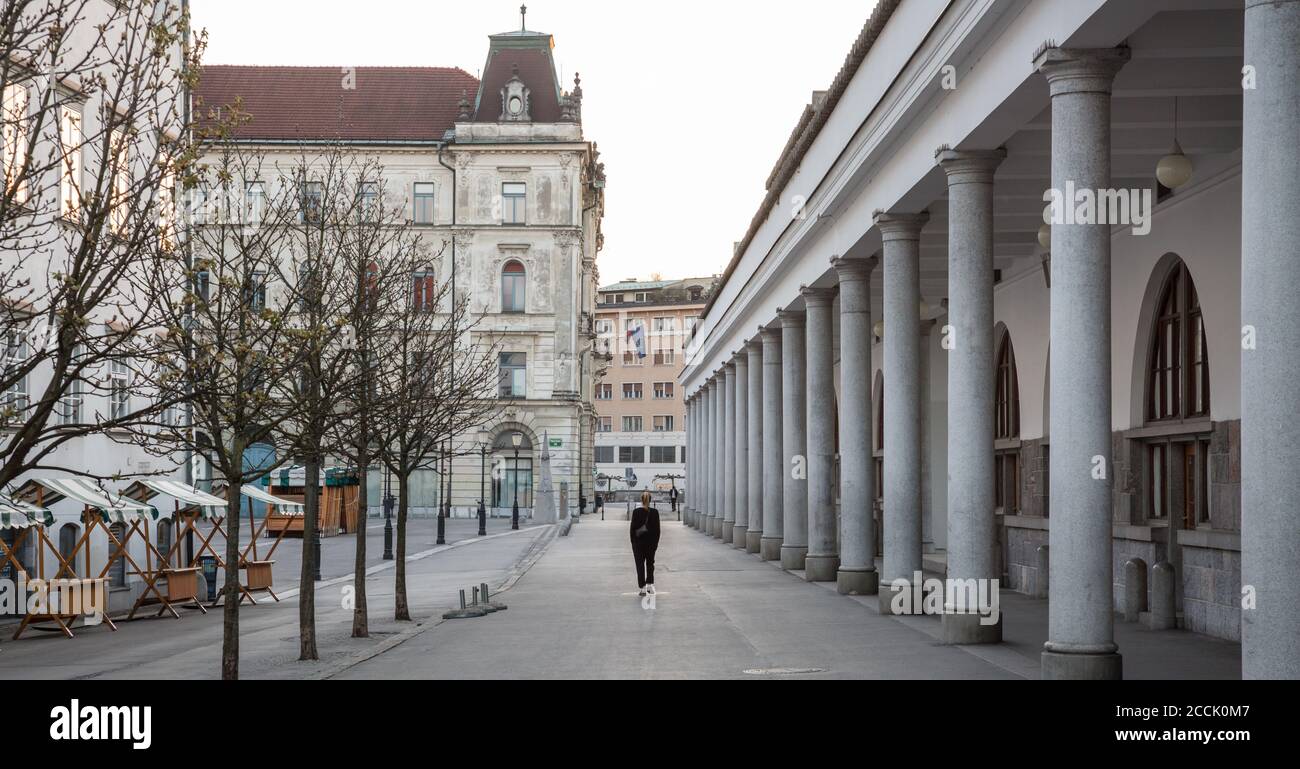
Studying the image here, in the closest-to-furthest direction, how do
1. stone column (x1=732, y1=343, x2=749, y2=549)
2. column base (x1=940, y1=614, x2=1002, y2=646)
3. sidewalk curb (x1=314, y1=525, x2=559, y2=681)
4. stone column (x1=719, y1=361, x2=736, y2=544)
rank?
sidewalk curb (x1=314, y1=525, x2=559, y2=681) < column base (x1=940, y1=614, x2=1002, y2=646) < stone column (x1=732, y1=343, x2=749, y2=549) < stone column (x1=719, y1=361, x2=736, y2=544)

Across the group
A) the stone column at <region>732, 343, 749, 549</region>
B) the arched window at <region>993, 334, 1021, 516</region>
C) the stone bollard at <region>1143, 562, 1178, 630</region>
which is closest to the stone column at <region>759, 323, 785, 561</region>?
the stone column at <region>732, 343, 749, 549</region>

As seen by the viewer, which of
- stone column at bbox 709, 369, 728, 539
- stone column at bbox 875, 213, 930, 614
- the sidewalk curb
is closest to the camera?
the sidewalk curb

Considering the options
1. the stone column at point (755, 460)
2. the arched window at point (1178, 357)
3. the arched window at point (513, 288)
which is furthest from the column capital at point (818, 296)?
the arched window at point (513, 288)

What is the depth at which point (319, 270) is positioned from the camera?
18.5 metres

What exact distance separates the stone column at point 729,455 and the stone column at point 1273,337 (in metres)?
35.5

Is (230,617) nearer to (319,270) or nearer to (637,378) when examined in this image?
(319,270)

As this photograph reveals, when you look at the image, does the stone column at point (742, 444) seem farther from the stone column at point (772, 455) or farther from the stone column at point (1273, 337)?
the stone column at point (1273, 337)

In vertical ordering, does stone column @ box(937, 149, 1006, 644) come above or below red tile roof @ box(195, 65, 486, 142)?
below

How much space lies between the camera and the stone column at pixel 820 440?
2762 centimetres

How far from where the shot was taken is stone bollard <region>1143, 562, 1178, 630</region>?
1786cm

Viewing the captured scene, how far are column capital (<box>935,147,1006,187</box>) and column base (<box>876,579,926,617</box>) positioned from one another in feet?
20.5

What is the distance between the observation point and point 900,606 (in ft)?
66.5

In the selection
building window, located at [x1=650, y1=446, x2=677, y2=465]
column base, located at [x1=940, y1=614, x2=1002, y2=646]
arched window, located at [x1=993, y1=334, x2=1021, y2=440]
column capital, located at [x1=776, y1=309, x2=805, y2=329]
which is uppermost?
column capital, located at [x1=776, y1=309, x2=805, y2=329]

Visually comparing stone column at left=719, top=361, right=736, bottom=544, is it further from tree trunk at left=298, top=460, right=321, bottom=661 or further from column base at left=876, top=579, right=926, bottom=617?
tree trunk at left=298, top=460, right=321, bottom=661
